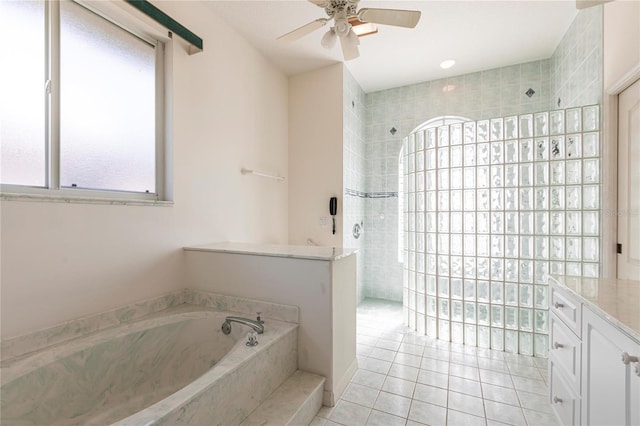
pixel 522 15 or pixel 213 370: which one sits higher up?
pixel 522 15

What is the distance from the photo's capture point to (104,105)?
1693mm

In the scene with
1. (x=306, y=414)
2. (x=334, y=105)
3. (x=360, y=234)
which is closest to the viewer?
(x=306, y=414)

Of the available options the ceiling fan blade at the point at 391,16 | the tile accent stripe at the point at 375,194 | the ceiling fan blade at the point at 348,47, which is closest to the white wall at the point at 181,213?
the tile accent stripe at the point at 375,194

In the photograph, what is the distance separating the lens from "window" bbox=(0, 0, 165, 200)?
4.36 ft

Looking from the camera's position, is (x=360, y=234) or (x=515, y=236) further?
(x=360, y=234)

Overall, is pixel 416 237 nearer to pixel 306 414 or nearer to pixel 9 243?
pixel 306 414

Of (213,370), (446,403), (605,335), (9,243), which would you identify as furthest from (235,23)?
(446,403)

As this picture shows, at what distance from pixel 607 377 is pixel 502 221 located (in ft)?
4.79

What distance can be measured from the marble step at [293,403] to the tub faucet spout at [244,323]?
354 millimetres

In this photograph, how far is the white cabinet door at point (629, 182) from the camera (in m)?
1.73

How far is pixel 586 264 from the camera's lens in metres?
2.06

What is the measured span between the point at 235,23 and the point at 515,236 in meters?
3.11

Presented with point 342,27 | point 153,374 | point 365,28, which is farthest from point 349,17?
point 153,374

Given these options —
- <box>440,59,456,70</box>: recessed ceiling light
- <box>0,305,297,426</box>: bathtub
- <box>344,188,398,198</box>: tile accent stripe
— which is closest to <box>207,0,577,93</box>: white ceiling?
<box>440,59,456,70</box>: recessed ceiling light
